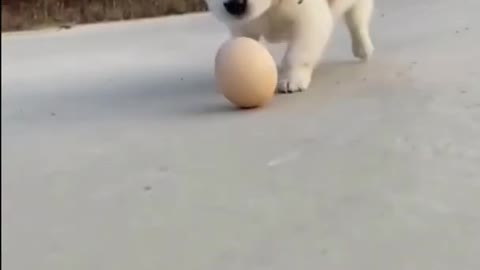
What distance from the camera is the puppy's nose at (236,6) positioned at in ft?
6.02

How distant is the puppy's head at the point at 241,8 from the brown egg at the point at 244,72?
0.09 meters

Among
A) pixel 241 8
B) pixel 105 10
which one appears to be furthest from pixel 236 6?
pixel 105 10

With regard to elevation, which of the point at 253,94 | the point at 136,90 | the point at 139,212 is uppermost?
the point at 139,212

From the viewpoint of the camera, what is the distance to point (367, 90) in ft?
6.45

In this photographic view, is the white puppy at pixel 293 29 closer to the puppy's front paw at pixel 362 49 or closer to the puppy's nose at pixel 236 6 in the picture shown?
the puppy's nose at pixel 236 6

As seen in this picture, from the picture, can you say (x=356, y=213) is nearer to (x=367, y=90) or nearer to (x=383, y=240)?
(x=383, y=240)

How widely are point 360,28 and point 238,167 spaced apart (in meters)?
1.14

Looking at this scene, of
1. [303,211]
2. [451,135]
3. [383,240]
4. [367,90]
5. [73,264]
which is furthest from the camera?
[367,90]

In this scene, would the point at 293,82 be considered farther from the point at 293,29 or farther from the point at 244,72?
the point at 244,72

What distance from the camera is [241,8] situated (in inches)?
72.6

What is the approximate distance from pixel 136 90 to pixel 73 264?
1173 millimetres

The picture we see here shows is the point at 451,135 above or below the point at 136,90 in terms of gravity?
above

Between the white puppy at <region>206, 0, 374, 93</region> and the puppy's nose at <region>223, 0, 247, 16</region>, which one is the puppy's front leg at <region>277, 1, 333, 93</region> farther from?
the puppy's nose at <region>223, 0, 247, 16</region>

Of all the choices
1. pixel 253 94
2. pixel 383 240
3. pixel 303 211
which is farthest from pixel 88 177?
pixel 253 94
